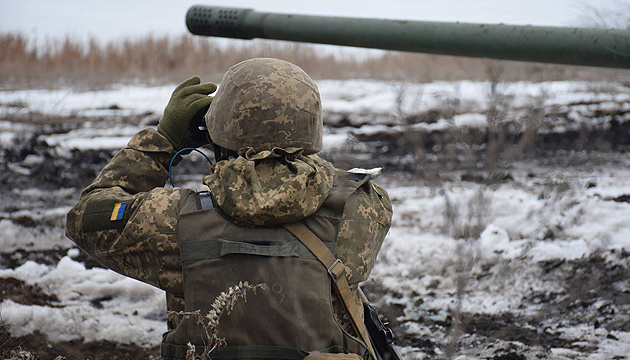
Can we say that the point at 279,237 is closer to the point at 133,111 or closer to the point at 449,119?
the point at 449,119

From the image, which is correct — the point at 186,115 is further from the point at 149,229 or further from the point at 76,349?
the point at 76,349

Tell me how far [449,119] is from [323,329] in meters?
1.28

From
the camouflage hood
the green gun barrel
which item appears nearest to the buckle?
the camouflage hood

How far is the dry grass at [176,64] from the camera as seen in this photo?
9.63 metres

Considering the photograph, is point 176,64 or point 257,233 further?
point 176,64

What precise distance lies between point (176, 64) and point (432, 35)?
9.46 meters

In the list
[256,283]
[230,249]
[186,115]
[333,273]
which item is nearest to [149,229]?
[230,249]

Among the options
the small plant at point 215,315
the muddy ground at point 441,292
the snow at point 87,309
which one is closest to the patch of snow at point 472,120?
the muddy ground at point 441,292

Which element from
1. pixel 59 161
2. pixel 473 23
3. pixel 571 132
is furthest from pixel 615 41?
pixel 59 161

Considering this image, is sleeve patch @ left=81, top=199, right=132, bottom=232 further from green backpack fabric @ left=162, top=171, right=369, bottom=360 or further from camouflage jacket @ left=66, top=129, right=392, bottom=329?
green backpack fabric @ left=162, top=171, right=369, bottom=360

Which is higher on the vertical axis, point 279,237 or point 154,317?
point 279,237

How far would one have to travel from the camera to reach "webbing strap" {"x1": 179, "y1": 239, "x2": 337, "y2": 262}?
69.6 inches

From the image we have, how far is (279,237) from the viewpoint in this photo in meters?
1.79

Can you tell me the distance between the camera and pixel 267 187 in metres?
1.76
